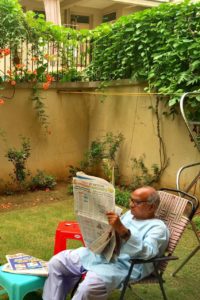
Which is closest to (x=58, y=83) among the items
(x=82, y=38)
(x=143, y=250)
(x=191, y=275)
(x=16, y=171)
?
(x=82, y=38)

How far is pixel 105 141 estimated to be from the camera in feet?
24.0

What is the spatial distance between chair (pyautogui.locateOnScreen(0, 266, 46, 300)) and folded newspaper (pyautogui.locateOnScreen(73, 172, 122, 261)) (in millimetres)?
500

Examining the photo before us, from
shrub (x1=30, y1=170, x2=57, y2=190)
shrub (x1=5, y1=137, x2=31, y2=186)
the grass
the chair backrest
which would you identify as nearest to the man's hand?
the chair backrest

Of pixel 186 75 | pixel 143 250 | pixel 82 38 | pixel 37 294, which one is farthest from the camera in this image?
pixel 82 38

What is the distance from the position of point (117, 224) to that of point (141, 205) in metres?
0.41

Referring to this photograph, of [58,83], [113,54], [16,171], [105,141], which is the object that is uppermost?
[113,54]

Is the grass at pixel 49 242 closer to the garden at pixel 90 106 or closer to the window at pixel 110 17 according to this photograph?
the garden at pixel 90 106

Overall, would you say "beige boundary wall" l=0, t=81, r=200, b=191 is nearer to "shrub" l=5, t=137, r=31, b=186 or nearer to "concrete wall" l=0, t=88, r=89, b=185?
"concrete wall" l=0, t=88, r=89, b=185

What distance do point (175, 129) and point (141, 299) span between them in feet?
11.1

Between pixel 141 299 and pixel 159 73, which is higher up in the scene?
pixel 159 73

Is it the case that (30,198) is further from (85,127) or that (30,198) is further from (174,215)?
(174,215)

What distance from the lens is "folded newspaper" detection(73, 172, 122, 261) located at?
8.08 ft

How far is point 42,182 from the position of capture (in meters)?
6.80

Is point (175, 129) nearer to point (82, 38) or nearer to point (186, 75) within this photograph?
point (186, 75)
